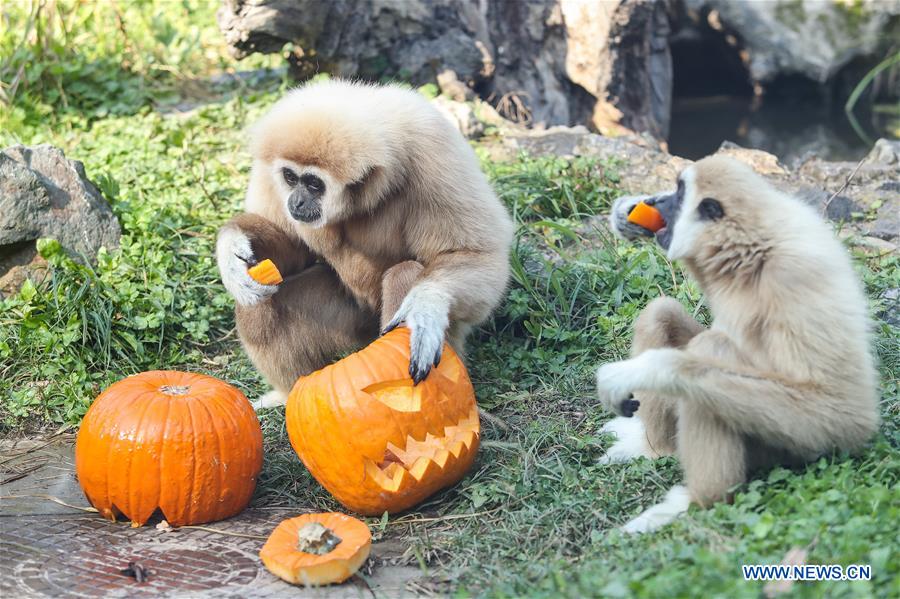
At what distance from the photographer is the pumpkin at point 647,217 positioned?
3924 millimetres

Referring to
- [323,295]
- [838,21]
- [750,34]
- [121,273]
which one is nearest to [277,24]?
[121,273]

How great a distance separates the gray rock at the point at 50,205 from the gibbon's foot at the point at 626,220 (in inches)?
142

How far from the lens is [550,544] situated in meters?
3.69

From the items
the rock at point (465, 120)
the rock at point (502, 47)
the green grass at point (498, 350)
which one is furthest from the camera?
the rock at point (502, 47)

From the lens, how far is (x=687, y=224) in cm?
369

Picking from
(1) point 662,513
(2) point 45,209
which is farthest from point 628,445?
(2) point 45,209

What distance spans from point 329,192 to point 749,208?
199cm

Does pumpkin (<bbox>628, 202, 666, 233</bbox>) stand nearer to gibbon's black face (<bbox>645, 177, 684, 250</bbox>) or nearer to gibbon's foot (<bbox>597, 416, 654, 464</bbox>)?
gibbon's black face (<bbox>645, 177, 684, 250</bbox>)

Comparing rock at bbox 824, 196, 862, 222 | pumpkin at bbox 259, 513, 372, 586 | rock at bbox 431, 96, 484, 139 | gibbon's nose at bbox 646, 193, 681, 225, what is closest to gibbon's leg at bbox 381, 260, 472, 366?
pumpkin at bbox 259, 513, 372, 586

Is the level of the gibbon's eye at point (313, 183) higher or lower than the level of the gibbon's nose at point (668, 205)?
lower

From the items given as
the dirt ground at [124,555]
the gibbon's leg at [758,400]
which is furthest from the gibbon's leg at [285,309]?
the gibbon's leg at [758,400]

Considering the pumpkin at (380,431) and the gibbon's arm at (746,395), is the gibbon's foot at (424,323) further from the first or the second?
the gibbon's arm at (746,395)

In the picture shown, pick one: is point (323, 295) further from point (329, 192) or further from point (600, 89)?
point (600, 89)

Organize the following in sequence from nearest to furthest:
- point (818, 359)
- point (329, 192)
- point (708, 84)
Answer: point (818, 359) → point (329, 192) → point (708, 84)
